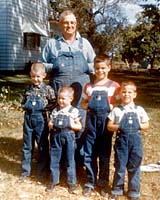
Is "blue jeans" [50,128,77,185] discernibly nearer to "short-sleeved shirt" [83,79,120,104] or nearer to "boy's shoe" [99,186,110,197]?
"boy's shoe" [99,186,110,197]

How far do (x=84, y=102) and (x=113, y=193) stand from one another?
1.08 m

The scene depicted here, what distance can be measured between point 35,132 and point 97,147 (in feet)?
2.86

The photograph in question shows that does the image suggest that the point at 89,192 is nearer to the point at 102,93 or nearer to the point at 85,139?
the point at 85,139

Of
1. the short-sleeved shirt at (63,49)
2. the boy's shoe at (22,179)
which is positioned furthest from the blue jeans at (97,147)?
the boy's shoe at (22,179)

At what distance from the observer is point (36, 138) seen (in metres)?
5.24

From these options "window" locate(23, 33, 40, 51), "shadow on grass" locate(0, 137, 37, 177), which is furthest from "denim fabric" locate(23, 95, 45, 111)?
"window" locate(23, 33, 40, 51)

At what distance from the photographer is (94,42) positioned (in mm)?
35125

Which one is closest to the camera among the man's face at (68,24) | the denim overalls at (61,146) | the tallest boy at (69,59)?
the denim overalls at (61,146)

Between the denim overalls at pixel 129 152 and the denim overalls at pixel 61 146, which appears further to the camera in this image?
the denim overalls at pixel 61 146

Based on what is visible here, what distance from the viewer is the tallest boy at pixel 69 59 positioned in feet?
16.2

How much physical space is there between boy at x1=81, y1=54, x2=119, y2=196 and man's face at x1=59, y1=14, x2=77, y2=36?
50cm

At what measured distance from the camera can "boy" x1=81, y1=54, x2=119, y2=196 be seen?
4598 mm

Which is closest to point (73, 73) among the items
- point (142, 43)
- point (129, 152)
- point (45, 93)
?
point (45, 93)

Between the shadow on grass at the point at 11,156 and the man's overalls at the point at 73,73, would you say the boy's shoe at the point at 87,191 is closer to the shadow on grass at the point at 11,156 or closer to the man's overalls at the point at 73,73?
the man's overalls at the point at 73,73
